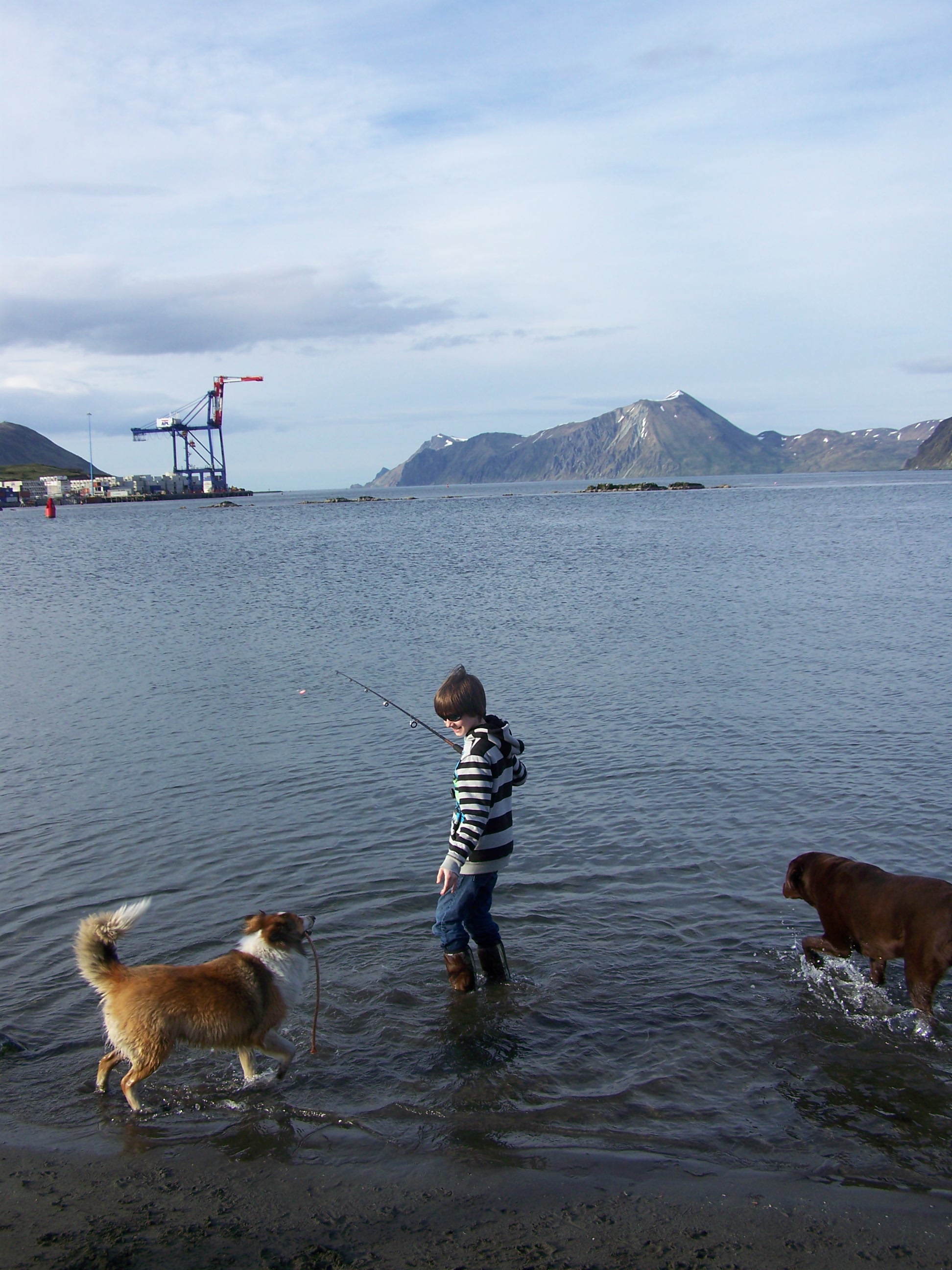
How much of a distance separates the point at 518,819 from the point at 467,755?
168 inches

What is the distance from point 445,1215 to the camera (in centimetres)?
419

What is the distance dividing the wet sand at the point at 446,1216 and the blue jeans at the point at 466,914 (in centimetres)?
159

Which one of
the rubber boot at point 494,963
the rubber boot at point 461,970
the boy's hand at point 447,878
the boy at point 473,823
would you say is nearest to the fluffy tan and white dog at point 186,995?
the boy's hand at point 447,878

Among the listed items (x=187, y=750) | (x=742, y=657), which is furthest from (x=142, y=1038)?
(x=742, y=657)

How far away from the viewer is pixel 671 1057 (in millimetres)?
5508

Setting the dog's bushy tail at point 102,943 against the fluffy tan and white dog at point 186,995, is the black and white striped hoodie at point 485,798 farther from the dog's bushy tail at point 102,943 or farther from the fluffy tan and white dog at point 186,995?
the dog's bushy tail at point 102,943

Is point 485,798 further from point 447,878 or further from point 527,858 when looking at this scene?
point 527,858

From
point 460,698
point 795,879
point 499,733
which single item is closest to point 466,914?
point 499,733

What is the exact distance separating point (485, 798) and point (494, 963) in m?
1.43

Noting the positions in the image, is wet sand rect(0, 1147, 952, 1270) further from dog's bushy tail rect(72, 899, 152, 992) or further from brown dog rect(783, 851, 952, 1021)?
brown dog rect(783, 851, 952, 1021)

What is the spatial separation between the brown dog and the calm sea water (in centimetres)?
34

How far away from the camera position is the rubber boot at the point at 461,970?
6180 mm

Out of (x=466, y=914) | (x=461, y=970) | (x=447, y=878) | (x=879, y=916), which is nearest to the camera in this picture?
(x=447, y=878)

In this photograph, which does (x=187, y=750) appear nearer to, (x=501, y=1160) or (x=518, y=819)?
(x=518, y=819)
